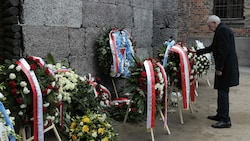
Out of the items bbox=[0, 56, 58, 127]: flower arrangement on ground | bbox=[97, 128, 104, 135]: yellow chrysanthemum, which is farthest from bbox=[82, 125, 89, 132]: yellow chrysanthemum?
bbox=[0, 56, 58, 127]: flower arrangement on ground

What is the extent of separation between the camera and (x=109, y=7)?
566cm

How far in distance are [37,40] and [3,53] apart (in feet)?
1.42

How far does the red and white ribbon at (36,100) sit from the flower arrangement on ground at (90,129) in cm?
55

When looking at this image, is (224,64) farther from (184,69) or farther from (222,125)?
(222,125)

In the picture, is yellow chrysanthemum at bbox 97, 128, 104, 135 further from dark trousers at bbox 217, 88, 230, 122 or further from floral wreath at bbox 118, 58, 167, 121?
dark trousers at bbox 217, 88, 230, 122

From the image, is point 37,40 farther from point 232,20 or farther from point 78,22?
point 232,20

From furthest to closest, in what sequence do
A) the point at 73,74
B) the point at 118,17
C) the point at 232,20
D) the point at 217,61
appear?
the point at 232,20, the point at 118,17, the point at 217,61, the point at 73,74

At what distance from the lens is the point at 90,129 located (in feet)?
11.0

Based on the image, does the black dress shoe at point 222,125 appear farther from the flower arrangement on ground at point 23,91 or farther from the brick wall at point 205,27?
the brick wall at point 205,27

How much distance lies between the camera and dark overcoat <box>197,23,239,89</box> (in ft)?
15.3

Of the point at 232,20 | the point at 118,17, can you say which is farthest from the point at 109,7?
the point at 232,20

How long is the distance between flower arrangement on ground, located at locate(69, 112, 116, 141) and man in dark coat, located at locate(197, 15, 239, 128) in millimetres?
2125

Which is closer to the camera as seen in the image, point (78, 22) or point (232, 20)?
point (78, 22)

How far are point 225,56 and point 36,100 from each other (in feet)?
9.69
